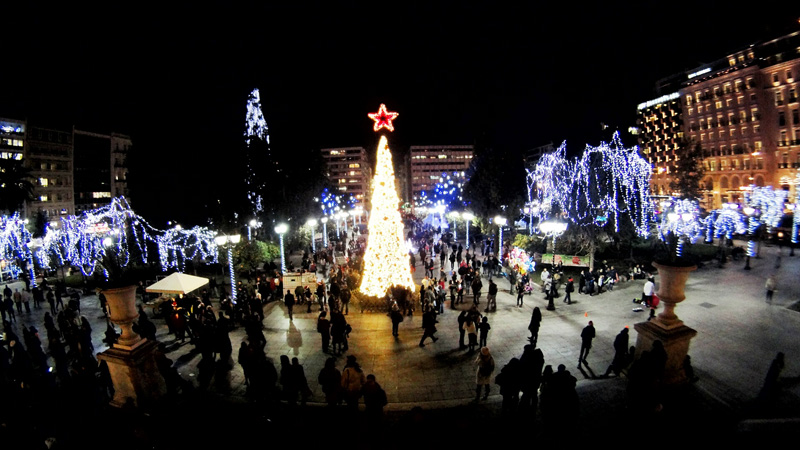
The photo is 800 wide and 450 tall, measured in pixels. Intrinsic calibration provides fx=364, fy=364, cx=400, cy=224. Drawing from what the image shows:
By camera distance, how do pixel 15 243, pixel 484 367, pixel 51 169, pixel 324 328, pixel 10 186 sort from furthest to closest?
pixel 51 169 → pixel 10 186 → pixel 15 243 → pixel 324 328 → pixel 484 367

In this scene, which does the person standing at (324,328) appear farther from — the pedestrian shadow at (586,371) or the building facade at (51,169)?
the building facade at (51,169)

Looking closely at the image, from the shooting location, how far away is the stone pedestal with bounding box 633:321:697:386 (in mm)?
7191

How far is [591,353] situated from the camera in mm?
9898

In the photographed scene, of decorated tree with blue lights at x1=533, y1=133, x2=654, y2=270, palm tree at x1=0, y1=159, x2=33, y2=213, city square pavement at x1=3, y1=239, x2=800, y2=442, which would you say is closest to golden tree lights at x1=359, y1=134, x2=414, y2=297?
city square pavement at x1=3, y1=239, x2=800, y2=442

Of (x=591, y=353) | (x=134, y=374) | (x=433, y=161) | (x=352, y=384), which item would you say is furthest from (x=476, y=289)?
(x=433, y=161)

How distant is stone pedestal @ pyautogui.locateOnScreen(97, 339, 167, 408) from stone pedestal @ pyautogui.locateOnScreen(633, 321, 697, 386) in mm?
10377

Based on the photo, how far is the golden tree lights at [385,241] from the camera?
1520 cm

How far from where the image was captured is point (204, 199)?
24.8 m

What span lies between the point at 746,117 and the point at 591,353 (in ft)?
201

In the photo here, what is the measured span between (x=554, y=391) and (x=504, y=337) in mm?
5584

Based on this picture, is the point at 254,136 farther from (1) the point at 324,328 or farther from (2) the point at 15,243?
(1) the point at 324,328

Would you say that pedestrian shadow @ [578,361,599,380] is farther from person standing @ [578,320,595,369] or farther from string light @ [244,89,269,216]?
string light @ [244,89,269,216]

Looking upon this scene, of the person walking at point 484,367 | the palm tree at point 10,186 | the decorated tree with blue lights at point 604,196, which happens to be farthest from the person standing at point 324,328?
the palm tree at point 10,186

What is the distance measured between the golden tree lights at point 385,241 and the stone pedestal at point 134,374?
862 centimetres
